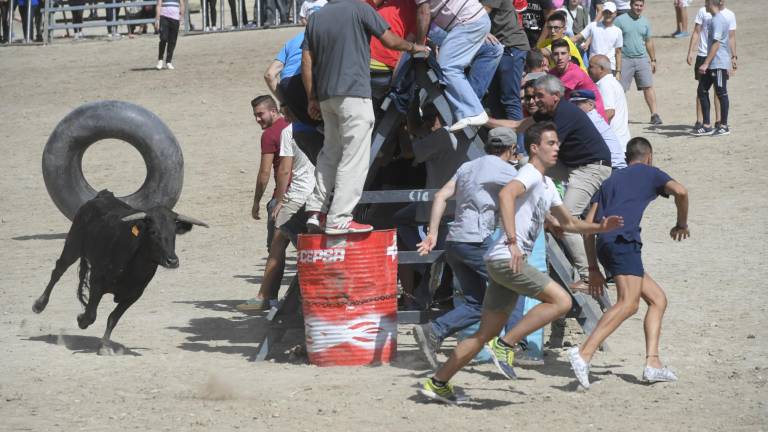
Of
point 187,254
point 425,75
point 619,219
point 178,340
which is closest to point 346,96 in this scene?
point 425,75

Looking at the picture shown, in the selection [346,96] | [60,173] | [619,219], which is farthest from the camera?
[60,173]

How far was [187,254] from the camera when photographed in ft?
49.4

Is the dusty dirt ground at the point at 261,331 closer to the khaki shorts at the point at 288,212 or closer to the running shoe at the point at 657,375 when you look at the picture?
the running shoe at the point at 657,375

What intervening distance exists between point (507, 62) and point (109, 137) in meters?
7.33

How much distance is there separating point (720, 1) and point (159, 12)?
1180 cm

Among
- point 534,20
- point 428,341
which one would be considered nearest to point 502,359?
point 428,341

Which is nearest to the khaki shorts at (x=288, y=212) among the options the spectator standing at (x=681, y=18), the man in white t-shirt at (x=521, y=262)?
the man in white t-shirt at (x=521, y=262)

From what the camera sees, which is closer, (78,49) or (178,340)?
(178,340)

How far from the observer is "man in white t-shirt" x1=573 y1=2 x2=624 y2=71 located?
19.1 m

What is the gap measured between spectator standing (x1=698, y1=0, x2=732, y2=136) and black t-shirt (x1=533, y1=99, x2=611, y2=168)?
9.10 meters

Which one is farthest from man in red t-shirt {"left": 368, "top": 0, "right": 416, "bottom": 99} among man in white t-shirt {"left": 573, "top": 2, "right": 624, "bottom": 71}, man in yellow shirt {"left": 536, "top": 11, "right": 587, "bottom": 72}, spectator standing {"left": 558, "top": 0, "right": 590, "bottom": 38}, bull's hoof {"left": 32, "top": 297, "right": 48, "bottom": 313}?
spectator standing {"left": 558, "top": 0, "right": 590, "bottom": 38}

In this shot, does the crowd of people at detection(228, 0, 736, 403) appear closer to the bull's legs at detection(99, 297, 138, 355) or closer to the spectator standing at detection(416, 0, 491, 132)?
the spectator standing at detection(416, 0, 491, 132)

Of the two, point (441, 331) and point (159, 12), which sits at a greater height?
point (159, 12)

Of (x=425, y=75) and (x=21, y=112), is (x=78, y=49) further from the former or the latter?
(x=425, y=75)
